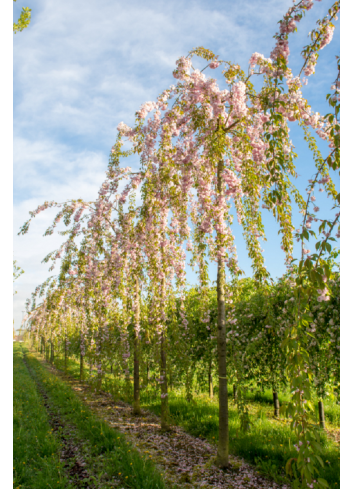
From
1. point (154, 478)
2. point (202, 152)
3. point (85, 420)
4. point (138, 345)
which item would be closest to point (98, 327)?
point (138, 345)

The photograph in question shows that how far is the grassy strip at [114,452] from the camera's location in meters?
3.59

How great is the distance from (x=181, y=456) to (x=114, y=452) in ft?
3.63

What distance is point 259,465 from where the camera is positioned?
13.8 ft

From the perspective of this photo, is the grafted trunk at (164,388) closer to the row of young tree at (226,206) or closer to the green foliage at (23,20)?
the row of young tree at (226,206)

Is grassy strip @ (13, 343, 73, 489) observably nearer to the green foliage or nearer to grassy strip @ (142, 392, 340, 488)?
grassy strip @ (142, 392, 340, 488)

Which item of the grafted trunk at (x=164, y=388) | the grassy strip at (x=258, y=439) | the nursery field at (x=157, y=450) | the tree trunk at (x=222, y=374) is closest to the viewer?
the nursery field at (x=157, y=450)

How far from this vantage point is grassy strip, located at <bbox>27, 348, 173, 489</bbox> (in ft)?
11.8

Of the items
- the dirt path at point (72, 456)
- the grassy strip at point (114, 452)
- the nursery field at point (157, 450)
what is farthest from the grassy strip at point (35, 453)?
the grassy strip at point (114, 452)

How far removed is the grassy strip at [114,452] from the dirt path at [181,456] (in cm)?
37

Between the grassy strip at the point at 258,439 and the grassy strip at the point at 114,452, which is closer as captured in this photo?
the grassy strip at the point at 114,452

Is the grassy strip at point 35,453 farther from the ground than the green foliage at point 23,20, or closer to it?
closer to it

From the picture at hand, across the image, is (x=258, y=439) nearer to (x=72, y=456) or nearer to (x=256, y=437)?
(x=256, y=437)

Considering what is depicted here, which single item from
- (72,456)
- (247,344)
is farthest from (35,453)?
(247,344)

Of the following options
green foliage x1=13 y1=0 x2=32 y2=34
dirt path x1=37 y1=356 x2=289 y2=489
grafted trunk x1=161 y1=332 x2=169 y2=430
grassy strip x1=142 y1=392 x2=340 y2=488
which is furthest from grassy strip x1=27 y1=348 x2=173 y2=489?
green foliage x1=13 y1=0 x2=32 y2=34
